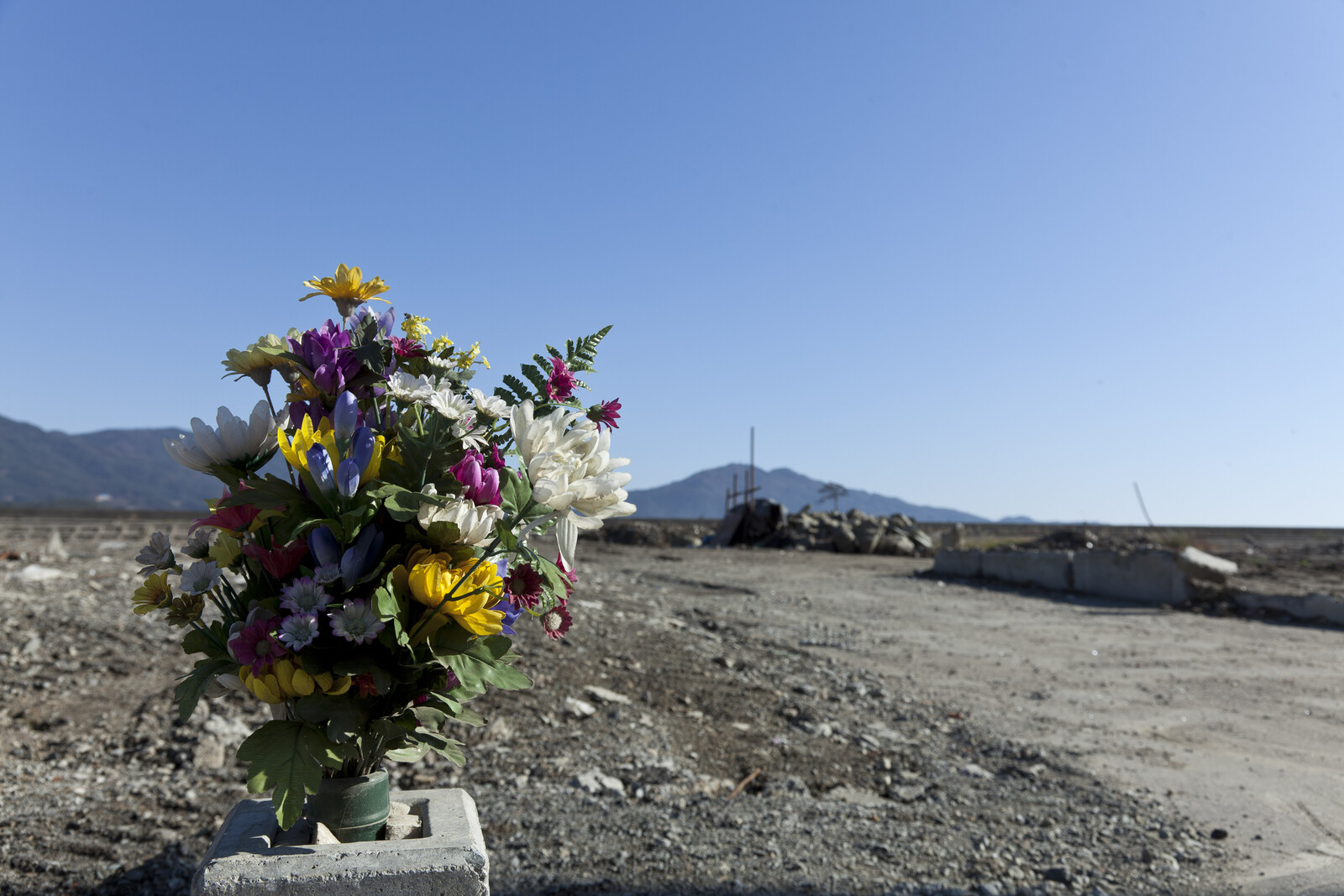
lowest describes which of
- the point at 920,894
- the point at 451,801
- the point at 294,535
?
the point at 920,894

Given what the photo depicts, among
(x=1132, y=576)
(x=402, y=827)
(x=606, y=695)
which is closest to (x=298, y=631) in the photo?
(x=402, y=827)

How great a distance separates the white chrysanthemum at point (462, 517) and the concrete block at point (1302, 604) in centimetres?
1235

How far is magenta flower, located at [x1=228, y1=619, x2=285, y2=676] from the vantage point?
1.37 meters

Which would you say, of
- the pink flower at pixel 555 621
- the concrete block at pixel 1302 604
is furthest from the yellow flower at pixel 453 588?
the concrete block at pixel 1302 604

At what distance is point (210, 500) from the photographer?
1.50 meters

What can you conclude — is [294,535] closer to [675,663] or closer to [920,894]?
[920,894]

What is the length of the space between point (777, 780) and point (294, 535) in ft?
12.3

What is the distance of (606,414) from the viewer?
1668 mm

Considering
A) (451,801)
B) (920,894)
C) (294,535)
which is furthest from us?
(920,894)

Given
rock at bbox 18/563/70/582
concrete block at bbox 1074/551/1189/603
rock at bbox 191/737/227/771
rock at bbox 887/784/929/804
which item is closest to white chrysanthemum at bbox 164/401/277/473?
rock at bbox 191/737/227/771

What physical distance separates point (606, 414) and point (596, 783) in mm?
3147

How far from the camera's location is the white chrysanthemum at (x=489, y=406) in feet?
4.85

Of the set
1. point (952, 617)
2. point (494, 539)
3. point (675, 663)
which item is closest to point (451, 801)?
point (494, 539)

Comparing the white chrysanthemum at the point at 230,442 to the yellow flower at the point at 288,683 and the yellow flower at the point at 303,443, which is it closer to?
the yellow flower at the point at 303,443
